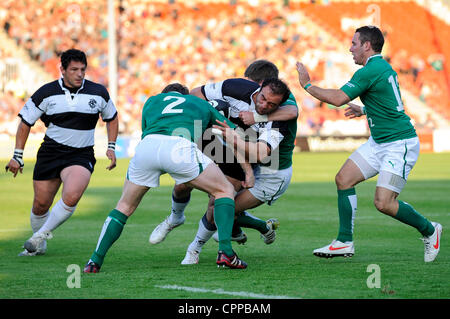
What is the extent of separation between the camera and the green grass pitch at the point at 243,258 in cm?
563

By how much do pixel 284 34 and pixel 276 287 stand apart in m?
26.5

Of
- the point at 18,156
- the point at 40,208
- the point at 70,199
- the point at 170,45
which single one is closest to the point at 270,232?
the point at 70,199

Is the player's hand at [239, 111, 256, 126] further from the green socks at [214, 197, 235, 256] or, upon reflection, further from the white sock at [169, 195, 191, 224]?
the white sock at [169, 195, 191, 224]

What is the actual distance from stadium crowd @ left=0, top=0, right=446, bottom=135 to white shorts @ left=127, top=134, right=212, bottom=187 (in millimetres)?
Answer: 21327

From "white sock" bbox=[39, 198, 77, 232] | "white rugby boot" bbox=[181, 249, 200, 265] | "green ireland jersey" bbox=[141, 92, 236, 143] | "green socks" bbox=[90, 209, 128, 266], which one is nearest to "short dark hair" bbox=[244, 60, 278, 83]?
"green ireland jersey" bbox=[141, 92, 236, 143]

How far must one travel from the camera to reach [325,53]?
31250 millimetres

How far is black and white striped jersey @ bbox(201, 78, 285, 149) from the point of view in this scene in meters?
7.09

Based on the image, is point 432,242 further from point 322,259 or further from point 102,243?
point 102,243

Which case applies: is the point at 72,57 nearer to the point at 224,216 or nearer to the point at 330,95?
the point at 224,216

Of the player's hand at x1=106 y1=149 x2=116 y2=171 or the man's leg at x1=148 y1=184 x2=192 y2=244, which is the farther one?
the player's hand at x1=106 y1=149 x2=116 y2=171

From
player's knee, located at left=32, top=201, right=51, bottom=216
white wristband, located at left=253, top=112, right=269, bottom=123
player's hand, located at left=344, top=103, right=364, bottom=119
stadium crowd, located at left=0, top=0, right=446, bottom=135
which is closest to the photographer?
white wristband, located at left=253, top=112, right=269, bottom=123

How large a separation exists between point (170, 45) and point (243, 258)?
2319cm

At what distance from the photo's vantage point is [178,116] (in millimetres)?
A: 6609
